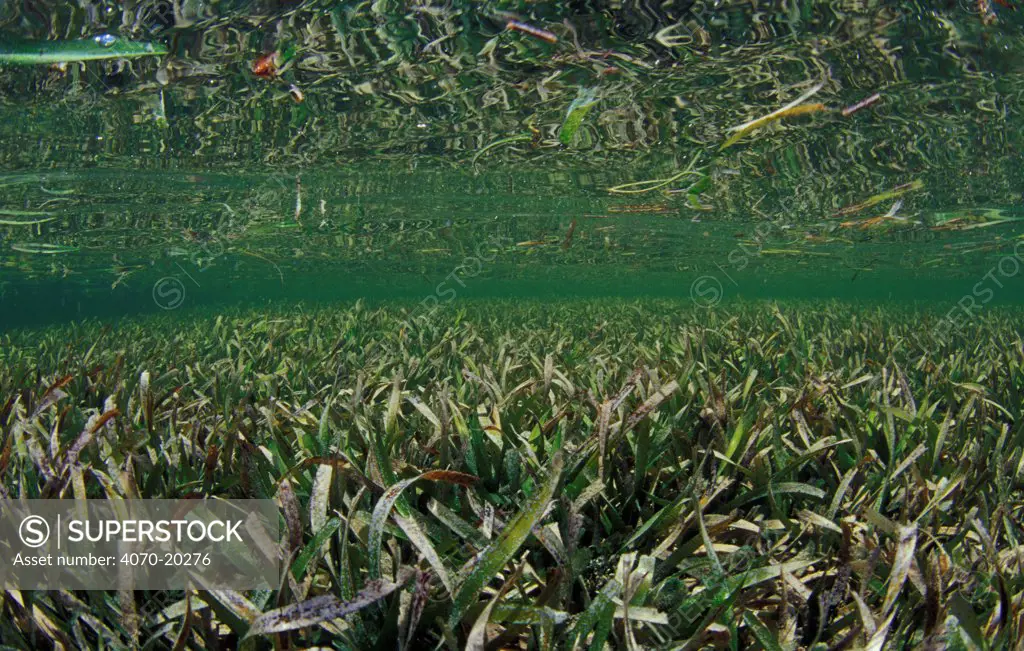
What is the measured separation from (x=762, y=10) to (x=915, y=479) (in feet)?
22.1

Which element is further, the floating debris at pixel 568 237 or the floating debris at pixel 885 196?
the floating debris at pixel 885 196

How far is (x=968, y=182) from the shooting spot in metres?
16.3

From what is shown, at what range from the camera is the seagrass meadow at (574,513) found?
6.02 feet

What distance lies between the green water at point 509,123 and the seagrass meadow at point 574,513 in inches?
212

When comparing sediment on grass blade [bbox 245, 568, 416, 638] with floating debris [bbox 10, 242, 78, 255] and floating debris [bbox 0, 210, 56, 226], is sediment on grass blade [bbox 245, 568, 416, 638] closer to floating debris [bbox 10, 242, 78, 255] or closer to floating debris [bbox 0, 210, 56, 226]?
floating debris [bbox 0, 210, 56, 226]

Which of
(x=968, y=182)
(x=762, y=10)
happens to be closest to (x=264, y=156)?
(x=762, y=10)

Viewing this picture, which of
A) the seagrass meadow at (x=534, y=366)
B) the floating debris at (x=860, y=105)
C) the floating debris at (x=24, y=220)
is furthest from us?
the floating debris at (x=24, y=220)

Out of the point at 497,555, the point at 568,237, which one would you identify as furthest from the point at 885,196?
the point at 497,555

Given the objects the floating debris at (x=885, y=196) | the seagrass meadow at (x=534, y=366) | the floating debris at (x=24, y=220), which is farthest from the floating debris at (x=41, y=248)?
the floating debris at (x=885, y=196)

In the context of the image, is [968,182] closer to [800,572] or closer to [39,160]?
[800,572]

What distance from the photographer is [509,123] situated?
12.1 meters

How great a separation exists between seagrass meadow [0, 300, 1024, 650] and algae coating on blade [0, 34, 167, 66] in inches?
221

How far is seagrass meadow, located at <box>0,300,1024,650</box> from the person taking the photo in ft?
6.02
